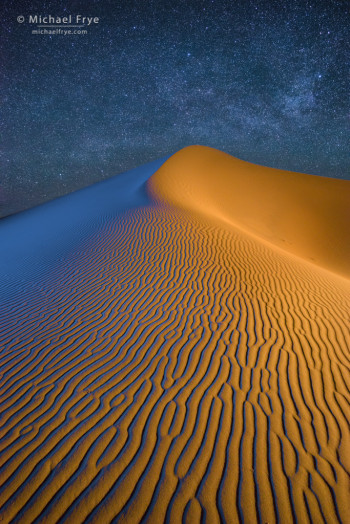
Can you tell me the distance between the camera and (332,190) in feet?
83.0

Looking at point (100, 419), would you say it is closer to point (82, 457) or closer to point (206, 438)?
point (82, 457)

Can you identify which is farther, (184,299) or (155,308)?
(184,299)

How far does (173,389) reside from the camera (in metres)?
3.46

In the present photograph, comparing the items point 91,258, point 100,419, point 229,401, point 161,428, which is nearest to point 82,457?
point 100,419

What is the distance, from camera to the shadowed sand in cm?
224

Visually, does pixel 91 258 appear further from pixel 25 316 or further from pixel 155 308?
pixel 155 308

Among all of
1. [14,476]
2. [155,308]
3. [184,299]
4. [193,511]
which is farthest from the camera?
[184,299]

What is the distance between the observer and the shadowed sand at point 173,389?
7.35ft

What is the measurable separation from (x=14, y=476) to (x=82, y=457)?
573 millimetres

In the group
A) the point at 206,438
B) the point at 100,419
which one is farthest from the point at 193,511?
the point at 100,419

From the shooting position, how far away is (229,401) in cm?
323

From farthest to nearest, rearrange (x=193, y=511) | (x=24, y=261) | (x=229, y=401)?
(x=24, y=261) → (x=229, y=401) → (x=193, y=511)

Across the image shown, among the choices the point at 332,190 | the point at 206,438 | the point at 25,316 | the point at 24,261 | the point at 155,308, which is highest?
the point at 332,190

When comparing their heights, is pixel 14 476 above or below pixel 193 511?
below
